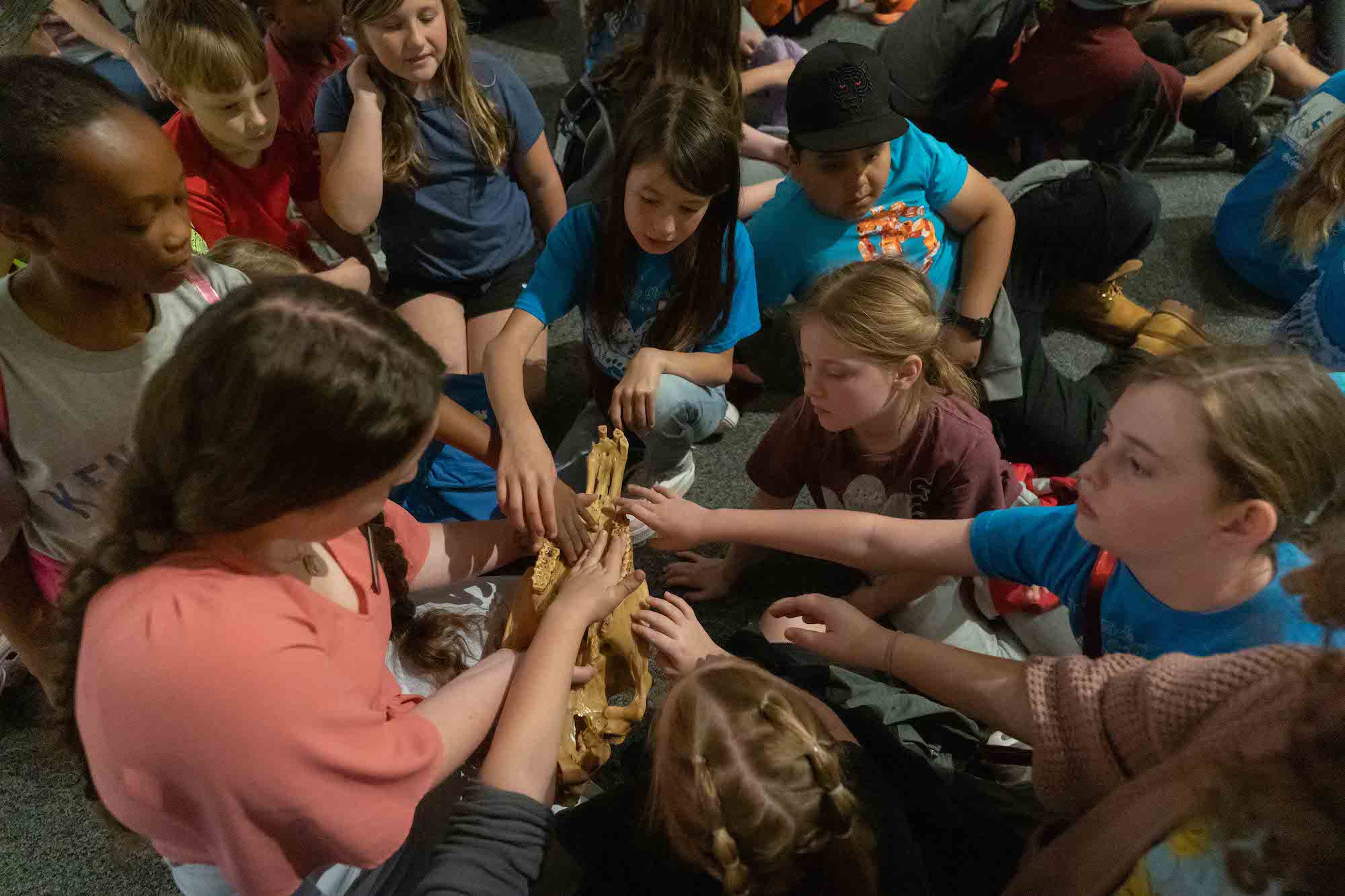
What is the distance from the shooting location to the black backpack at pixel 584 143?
6.01 feet

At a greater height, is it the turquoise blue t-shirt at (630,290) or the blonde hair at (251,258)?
the blonde hair at (251,258)

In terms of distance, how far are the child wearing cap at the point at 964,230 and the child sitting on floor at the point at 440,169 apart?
53 cm

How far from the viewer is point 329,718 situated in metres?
0.70

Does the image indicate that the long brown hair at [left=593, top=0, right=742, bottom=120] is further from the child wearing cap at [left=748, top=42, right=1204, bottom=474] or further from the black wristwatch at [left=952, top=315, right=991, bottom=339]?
the black wristwatch at [left=952, top=315, right=991, bottom=339]

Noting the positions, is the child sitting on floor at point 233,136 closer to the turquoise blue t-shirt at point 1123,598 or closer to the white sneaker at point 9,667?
the white sneaker at point 9,667

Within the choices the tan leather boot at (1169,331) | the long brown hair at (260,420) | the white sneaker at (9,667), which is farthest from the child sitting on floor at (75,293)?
the tan leather boot at (1169,331)

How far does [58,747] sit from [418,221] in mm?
1203

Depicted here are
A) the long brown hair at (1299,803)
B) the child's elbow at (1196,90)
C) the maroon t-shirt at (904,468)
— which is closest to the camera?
the long brown hair at (1299,803)

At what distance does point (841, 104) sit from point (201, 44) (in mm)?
1081

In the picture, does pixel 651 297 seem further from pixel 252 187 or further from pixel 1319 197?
pixel 1319 197

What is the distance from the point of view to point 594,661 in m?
1.04

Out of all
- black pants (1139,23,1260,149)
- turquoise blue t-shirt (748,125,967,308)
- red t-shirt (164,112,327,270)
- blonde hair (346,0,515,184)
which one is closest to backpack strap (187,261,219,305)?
red t-shirt (164,112,327,270)

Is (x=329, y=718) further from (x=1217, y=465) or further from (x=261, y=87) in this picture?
(x=261, y=87)

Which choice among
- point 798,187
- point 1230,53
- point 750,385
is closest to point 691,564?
point 750,385
